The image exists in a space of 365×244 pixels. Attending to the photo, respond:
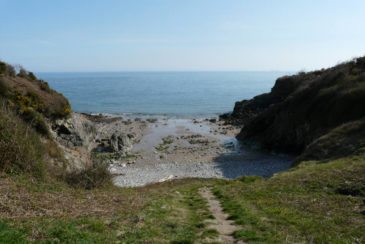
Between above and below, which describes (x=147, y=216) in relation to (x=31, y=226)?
below

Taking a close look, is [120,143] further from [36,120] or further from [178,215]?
[178,215]

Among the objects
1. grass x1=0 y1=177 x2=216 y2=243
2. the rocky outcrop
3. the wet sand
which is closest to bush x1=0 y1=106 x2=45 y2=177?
grass x1=0 y1=177 x2=216 y2=243

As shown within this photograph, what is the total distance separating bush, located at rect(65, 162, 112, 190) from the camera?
19.8 m

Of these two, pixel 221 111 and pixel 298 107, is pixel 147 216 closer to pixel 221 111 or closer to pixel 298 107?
pixel 298 107

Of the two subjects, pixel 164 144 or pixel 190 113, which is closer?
pixel 164 144

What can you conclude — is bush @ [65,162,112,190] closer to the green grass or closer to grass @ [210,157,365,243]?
the green grass

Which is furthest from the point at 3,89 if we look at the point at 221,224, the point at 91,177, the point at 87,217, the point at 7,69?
the point at 221,224

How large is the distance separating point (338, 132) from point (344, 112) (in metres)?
9.26

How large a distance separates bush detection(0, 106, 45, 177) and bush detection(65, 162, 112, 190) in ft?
7.43

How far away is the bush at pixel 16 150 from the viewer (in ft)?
53.2

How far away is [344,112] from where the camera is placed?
41844 mm

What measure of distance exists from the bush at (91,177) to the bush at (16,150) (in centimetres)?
226

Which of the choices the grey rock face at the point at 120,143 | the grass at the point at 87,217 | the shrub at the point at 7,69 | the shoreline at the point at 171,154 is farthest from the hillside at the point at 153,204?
the grey rock face at the point at 120,143

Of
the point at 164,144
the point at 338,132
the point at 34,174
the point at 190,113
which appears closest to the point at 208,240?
the point at 34,174
